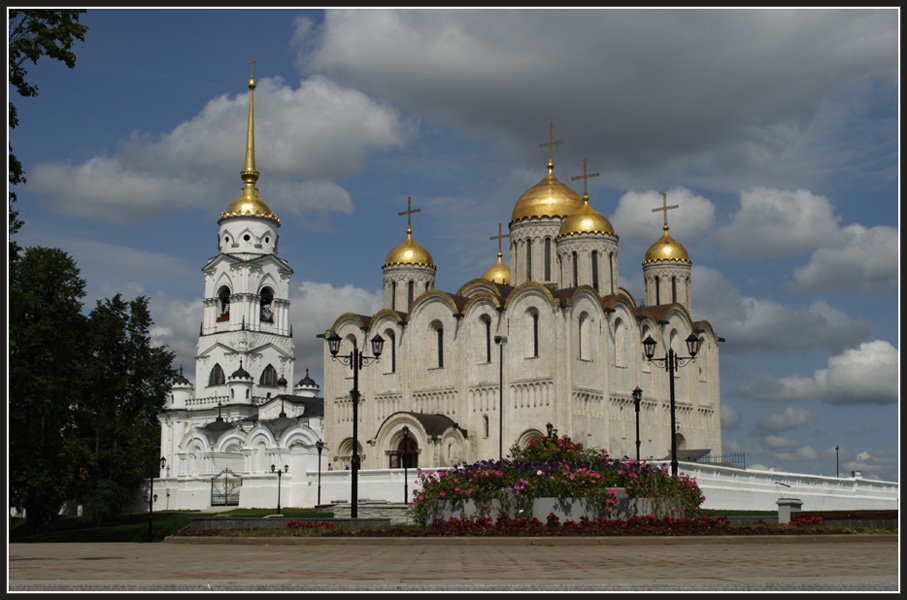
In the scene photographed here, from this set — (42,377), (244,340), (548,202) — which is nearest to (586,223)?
(548,202)

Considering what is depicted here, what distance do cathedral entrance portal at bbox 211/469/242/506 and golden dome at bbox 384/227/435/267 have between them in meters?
15.5

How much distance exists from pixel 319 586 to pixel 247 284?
72.8m

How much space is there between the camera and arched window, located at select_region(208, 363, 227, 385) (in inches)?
3145

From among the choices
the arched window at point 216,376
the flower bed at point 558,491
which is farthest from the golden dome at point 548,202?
the flower bed at point 558,491

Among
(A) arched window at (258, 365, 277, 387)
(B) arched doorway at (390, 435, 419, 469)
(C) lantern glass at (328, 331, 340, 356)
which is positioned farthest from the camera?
(A) arched window at (258, 365, 277, 387)

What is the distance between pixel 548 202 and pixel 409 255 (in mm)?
9207

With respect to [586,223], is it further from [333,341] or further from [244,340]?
[244,340]

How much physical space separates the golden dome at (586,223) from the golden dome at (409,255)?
9.83 m

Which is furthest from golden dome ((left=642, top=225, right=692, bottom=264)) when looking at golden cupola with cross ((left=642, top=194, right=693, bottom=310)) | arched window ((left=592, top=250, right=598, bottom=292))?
arched window ((left=592, top=250, right=598, bottom=292))

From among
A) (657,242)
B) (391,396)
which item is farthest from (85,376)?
(657,242)

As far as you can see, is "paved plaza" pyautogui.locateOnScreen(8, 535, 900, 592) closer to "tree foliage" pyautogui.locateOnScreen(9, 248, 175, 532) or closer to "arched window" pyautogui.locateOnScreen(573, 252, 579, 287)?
"tree foliage" pyautogui.locateOnScreen(9, 248, 175, 532)

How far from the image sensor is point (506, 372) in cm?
4750

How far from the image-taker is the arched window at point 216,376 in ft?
262

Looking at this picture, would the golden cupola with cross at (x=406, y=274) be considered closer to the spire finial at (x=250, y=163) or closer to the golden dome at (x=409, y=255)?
the golden dome at (x=409, y=255)
